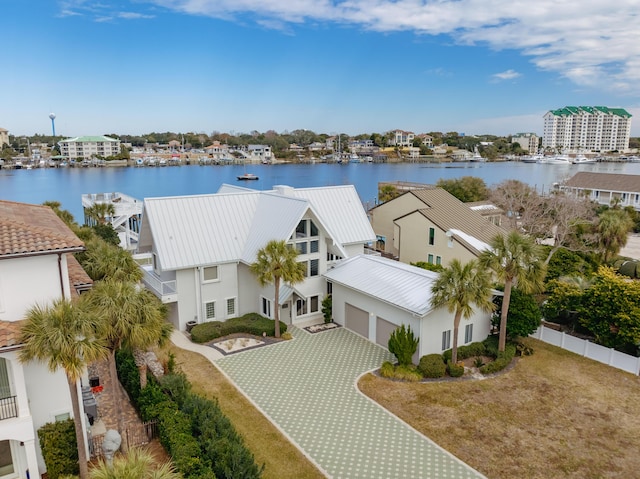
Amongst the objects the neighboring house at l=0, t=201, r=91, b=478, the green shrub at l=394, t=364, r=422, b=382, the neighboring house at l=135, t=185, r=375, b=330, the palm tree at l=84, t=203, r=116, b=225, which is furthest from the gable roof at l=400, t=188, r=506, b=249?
the palm tree at l=84, t=203, r=116, b=225

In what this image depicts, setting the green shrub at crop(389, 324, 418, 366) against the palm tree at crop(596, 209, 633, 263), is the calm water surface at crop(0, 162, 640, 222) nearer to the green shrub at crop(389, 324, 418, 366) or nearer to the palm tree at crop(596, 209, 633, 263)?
the palm tree at crop(596, 209, 633, 263)

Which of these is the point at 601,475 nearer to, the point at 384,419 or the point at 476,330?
the point at 384,419

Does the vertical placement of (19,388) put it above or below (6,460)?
above

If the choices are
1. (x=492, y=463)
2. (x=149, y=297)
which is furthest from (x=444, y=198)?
(x=149, y=297)

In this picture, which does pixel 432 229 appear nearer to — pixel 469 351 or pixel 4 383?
pixel 469 351

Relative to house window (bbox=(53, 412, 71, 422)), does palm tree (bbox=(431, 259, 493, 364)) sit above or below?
above

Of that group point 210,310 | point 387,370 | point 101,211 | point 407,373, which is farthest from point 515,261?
point 101,211

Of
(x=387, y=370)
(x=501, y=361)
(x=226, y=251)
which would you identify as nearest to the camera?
(x=387, y=370)
